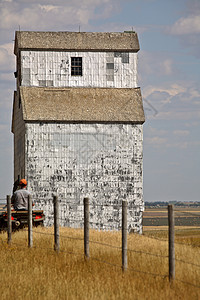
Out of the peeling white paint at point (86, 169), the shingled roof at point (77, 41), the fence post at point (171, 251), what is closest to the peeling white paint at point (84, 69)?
the shingled roof at point (77, 41)

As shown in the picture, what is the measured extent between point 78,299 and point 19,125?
73.8 ft

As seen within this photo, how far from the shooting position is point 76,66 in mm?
32750

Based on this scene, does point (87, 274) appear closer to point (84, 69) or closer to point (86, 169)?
point (86, 169)

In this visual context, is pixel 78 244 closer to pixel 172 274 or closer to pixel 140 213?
pixel 172 274

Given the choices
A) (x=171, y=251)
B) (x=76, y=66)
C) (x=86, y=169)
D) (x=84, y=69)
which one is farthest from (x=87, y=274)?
(x=76, y=66)

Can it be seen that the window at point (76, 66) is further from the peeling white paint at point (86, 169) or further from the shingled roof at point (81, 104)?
the peeling white paint at point (86, 169)

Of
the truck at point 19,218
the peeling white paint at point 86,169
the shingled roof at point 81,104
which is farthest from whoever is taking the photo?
the shingled roof at point 81,104

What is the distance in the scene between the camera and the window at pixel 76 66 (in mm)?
32656

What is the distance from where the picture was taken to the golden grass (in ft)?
35.7

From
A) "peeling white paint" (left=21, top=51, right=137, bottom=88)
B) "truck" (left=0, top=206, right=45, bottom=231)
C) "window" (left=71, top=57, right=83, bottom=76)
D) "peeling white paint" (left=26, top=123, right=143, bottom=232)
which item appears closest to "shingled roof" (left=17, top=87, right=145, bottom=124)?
"peeling white paint" (left=26, top=123, right=143, bottom=232)

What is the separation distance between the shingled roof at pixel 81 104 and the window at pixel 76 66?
1189mm

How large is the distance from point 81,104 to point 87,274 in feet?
61.5

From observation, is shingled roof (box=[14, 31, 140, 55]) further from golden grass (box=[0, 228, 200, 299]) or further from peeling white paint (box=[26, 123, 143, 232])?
golden grass (box=[0, 228, 200, 299])

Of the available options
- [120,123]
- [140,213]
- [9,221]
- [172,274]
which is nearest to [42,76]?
[120,123]
